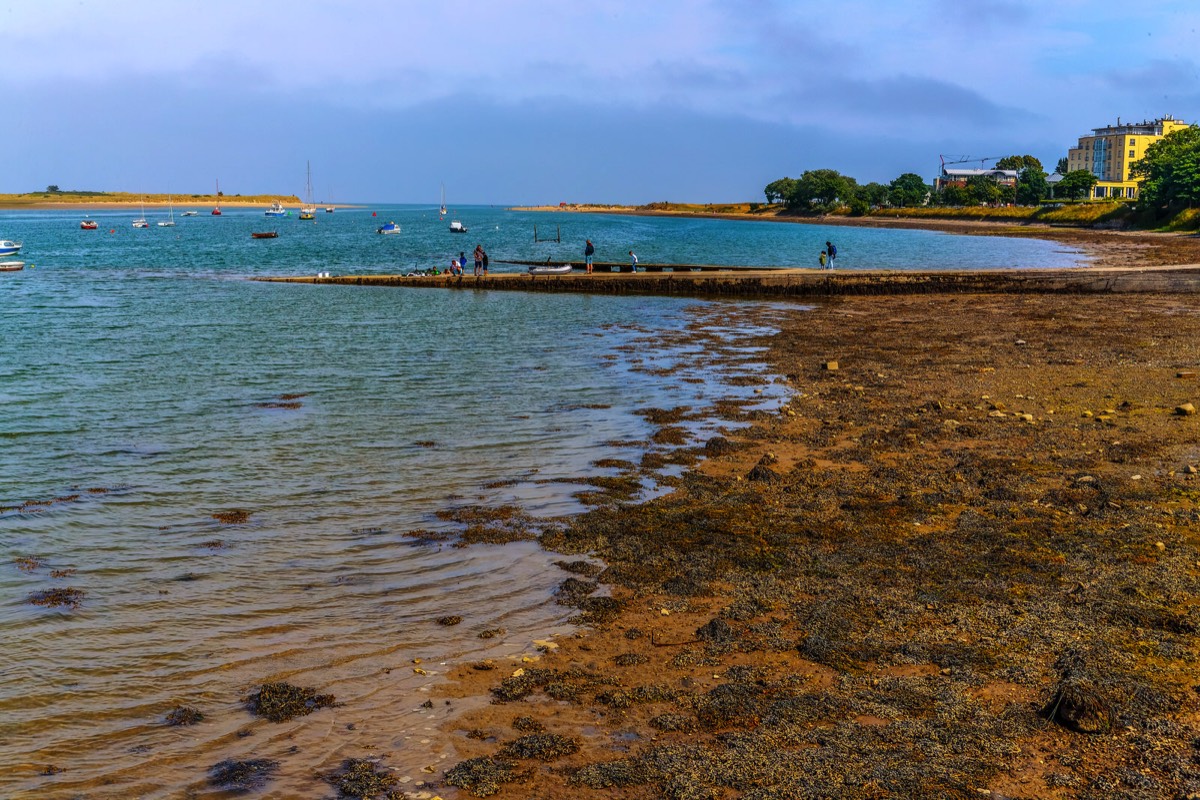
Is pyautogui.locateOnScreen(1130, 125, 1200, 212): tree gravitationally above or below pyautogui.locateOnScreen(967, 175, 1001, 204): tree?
below

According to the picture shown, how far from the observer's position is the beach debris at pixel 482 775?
661 cm

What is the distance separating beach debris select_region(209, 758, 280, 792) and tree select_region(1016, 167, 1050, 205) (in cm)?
18198

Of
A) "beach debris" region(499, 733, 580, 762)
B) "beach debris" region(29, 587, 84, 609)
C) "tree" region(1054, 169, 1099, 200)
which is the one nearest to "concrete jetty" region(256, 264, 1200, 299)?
"beach debris" region(29, 587, 84, 609)

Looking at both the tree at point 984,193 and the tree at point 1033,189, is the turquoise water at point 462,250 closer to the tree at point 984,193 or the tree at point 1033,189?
the tree at point 1033,189

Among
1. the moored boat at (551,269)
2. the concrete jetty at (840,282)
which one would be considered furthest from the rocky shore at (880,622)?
the moored boat at (551,269)

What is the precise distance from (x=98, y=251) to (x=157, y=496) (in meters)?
91.2

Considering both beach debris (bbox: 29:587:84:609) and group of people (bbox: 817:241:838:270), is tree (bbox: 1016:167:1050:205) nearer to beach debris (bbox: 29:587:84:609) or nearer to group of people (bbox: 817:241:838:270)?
group of people (bbox: 817:241:838:270)

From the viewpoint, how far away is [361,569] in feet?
36.3

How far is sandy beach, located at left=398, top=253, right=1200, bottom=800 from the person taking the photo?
6.78 m

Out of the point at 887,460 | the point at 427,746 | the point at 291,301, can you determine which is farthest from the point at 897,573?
the point at 291,301

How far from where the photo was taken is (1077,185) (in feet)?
491

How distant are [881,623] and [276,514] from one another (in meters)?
8.50

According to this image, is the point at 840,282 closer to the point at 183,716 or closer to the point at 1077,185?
the point at 183,716

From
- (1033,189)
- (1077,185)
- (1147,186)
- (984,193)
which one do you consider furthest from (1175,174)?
(984,193)
